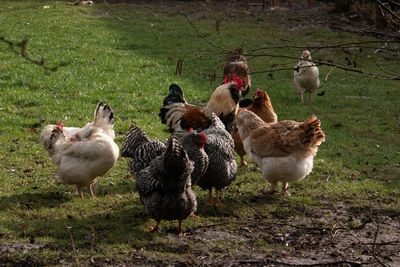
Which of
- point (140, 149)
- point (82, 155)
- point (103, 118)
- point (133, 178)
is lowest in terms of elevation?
point (133, 178)

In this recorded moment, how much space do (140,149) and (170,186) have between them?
115 cm

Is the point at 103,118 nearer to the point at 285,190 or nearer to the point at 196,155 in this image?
the point at 196,155

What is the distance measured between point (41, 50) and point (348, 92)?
33.5ft

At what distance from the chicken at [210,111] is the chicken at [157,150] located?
1730 mm

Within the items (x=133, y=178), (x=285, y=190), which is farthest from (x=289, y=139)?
(x=133, y=178)

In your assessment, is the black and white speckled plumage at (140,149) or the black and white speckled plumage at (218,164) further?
the black and white speckled plumage at (218,164)

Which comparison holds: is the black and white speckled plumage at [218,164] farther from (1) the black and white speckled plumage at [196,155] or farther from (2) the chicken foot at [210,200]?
(1) the black and white speckled plumage at [196,155]

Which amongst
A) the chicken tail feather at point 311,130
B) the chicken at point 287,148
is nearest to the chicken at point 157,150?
the chicken at point 287,148

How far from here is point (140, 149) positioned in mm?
6656

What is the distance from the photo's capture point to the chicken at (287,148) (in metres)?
6.92

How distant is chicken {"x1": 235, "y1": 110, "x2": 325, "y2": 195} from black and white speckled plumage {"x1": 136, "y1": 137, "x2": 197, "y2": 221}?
1695 mm

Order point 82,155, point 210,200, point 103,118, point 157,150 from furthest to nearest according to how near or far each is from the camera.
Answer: point 103,118 < point 210,200 < point 82,155 < point 157,150

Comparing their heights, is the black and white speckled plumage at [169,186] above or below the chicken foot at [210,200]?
above

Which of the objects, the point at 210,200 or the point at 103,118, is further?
the point at 103,118
